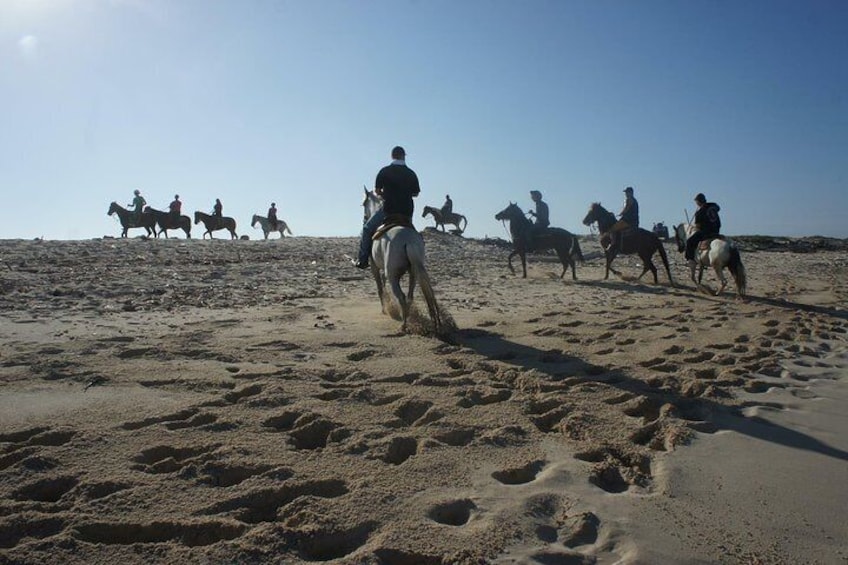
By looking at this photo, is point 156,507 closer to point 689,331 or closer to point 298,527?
point 298,527

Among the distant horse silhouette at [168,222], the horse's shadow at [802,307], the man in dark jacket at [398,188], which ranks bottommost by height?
the horse's shadow at [802,307]

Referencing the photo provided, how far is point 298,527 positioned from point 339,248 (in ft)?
57.6

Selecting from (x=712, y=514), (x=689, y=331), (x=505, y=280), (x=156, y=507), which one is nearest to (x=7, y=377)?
(x=156, y=507)

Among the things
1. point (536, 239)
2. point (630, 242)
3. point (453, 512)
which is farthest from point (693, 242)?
point (453, 512)

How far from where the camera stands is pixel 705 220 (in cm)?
1157

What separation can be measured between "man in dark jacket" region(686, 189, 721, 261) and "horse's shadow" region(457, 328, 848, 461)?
22.3 feet

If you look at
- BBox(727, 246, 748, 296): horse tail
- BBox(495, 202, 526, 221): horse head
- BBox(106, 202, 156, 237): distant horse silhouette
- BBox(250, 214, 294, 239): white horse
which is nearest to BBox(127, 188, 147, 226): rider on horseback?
BBox(106, 202, 156, 237): distant horse silhouette

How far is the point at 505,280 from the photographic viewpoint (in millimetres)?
13914

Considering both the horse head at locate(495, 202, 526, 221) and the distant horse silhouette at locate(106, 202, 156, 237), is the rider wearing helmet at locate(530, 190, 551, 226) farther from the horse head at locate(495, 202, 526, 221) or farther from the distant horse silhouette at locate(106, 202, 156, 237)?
the distant horse silhouette at locate(106, 202, 156, 237)

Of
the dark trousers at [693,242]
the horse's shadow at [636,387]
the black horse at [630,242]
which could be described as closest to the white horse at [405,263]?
the horse's shadow at [636,387]

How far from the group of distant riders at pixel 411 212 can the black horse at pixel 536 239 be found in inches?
8.4

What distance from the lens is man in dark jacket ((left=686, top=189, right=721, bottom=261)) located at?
37.5 feet

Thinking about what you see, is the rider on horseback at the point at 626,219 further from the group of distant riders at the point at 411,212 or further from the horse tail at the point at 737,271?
the horse tail at the point at 737,271

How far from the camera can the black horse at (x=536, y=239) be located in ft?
50.3
